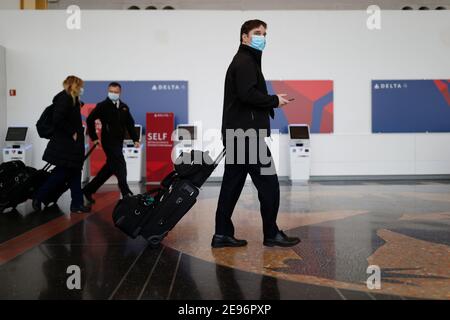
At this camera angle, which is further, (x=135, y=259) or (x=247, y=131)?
(x=247, y=131)

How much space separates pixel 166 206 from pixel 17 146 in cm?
671

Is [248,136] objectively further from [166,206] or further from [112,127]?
[112,127]

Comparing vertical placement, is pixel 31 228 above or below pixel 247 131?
below

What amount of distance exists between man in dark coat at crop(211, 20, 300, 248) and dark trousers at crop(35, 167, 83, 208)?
216cm

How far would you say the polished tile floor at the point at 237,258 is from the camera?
2.06m

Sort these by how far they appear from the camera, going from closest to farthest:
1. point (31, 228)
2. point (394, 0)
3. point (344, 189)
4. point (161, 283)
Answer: point (161, 283) < point (31, 228) < point (344, 189) < point (394, 0)

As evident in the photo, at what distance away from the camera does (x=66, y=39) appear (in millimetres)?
8867

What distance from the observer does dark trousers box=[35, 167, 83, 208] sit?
4.51m

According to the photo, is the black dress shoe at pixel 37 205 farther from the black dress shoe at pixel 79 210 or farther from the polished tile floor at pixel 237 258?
the black dress shoe at pixel 79 210

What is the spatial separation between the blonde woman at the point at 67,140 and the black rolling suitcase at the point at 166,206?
164 centimetres

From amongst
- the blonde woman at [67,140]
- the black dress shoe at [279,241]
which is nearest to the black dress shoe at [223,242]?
the black dress shoe at [279,241]

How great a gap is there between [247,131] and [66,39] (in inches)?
285
